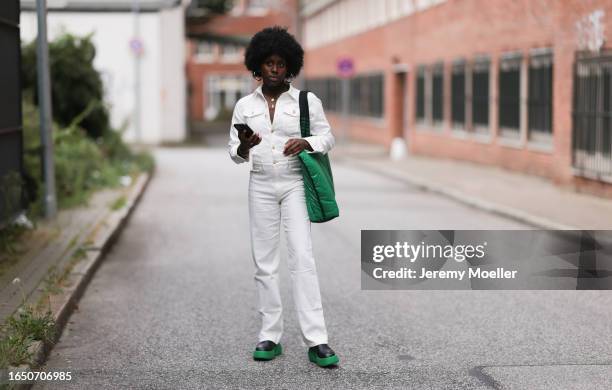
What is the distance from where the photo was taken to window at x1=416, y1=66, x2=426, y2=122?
2998cm

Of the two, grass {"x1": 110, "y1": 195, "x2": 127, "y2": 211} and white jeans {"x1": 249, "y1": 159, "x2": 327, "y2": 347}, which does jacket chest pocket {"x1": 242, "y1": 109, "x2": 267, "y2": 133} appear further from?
grass {"x1": 110, "y1": 195, "x2": 127, "y2": 211}

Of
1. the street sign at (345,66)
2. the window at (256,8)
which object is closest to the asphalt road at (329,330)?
the street sign at (345,66)

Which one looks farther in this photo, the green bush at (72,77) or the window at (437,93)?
the window at (437,93)

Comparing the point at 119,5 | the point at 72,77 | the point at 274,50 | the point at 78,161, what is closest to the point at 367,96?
the point at 119,5

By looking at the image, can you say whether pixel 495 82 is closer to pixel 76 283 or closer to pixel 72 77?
pixel 72 77

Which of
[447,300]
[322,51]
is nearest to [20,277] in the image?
[447,300]

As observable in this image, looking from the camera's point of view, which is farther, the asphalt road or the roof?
the roof

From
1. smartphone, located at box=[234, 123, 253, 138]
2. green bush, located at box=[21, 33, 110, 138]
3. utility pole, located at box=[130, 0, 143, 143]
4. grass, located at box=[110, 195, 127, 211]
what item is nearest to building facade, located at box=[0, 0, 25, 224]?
grass, located at box=[110, 195, 127, 211]

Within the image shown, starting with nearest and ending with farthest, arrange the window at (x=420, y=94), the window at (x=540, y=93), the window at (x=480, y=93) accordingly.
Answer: the window at (x=540, y=93) < the window at (x=480, y=93) < the window at (x=420, y=94)

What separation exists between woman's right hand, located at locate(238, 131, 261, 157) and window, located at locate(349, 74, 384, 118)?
30693mm

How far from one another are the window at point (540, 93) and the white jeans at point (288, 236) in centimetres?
1394

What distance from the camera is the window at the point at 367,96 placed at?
37025 mm

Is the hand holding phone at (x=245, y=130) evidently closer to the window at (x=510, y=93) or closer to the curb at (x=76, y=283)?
the curb at (x=76, y=283)

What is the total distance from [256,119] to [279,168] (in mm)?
297
